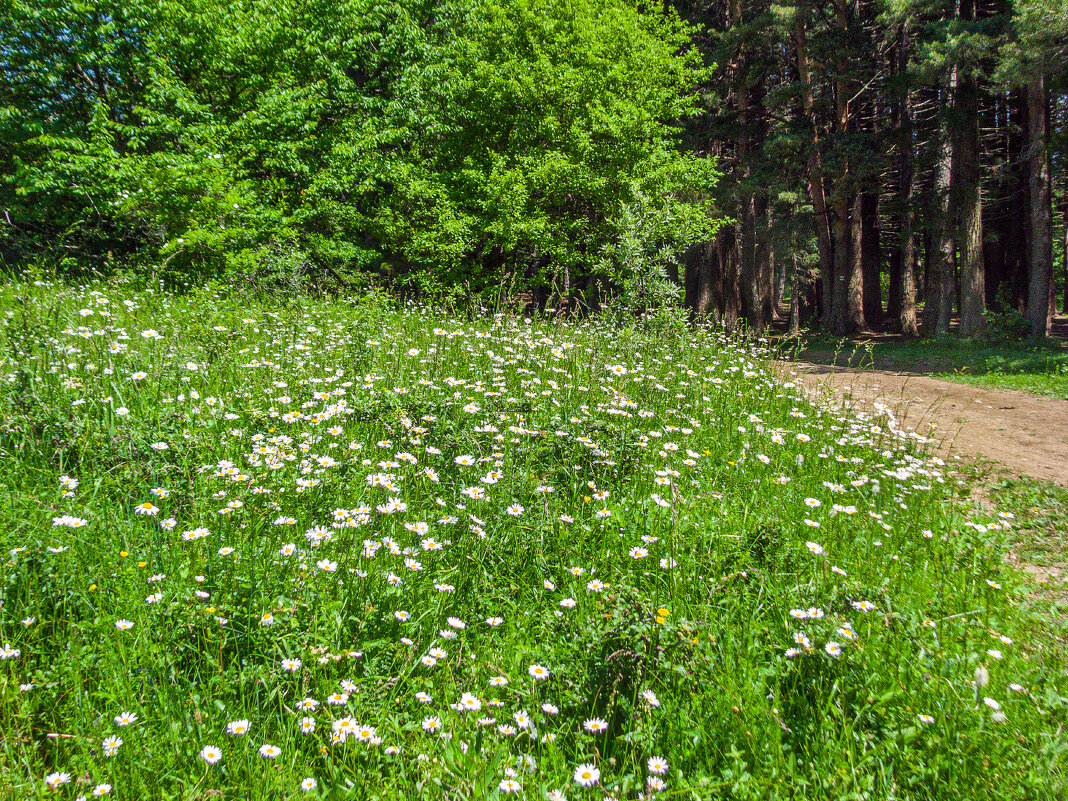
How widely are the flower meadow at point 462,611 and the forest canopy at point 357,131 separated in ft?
24.2

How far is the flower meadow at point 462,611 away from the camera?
1.81m

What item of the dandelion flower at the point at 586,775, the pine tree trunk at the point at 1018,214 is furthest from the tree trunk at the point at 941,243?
the dandelion flower at the point at 586,775

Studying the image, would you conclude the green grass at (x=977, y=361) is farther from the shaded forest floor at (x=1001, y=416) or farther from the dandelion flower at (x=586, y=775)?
the dandelion flower at (x=586, y=775)

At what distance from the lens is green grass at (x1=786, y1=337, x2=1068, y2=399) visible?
439 inches

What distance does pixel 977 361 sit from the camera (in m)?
13.6

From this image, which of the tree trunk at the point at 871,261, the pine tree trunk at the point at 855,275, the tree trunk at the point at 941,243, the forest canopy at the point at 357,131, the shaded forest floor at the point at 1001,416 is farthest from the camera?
the tree trunk at the point at 871,261

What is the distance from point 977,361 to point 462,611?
606 inches

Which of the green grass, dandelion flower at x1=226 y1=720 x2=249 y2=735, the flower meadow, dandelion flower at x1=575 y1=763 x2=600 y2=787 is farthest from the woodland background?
dandelion flower at x1=226 y1=720 x2=249 y2=735

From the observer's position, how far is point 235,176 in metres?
12.9

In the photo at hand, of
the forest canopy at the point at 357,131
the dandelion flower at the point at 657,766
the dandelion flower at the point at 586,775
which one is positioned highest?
the forest canopy at the point at 357,131

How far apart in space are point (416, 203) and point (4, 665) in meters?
13.4

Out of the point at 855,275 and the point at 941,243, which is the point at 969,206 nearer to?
the point at 941,243

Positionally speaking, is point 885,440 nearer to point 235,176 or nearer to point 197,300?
point 197,300

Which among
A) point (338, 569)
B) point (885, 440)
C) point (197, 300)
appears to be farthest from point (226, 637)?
point (197, 300)
